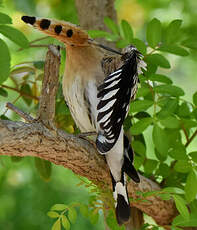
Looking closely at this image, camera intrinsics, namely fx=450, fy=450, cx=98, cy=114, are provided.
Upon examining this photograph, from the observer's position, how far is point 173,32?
1312 millimetres

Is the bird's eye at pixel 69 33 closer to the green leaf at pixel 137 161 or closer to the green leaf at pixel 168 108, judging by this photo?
the green leaf at pixel 168 108

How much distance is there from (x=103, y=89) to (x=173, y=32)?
0.37 meters

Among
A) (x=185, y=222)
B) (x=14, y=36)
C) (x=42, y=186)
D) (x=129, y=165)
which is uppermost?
(x=14, y=36)

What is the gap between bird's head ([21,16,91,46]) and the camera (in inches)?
36.3

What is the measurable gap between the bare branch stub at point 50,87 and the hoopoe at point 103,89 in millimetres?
48

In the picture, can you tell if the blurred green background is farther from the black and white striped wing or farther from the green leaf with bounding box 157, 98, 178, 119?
the black and white striped wing

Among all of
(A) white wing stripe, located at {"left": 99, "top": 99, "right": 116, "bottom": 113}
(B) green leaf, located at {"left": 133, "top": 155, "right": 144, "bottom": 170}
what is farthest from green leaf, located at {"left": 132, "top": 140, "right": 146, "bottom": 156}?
(A) white wing stripe, located at {"left": 99, "top": 99, "right": 116, "bottom": 113}

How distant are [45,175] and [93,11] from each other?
64 centimetres

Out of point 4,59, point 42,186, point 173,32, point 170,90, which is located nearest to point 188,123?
point 170,90

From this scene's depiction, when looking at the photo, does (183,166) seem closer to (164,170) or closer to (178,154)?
(178,154)

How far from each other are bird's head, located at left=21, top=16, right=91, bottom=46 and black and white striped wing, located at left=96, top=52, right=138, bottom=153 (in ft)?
0.39

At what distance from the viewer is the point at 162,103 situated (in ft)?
4.14

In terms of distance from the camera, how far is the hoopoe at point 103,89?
1.03 m

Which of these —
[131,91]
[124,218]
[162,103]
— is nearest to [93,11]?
[162,103]
